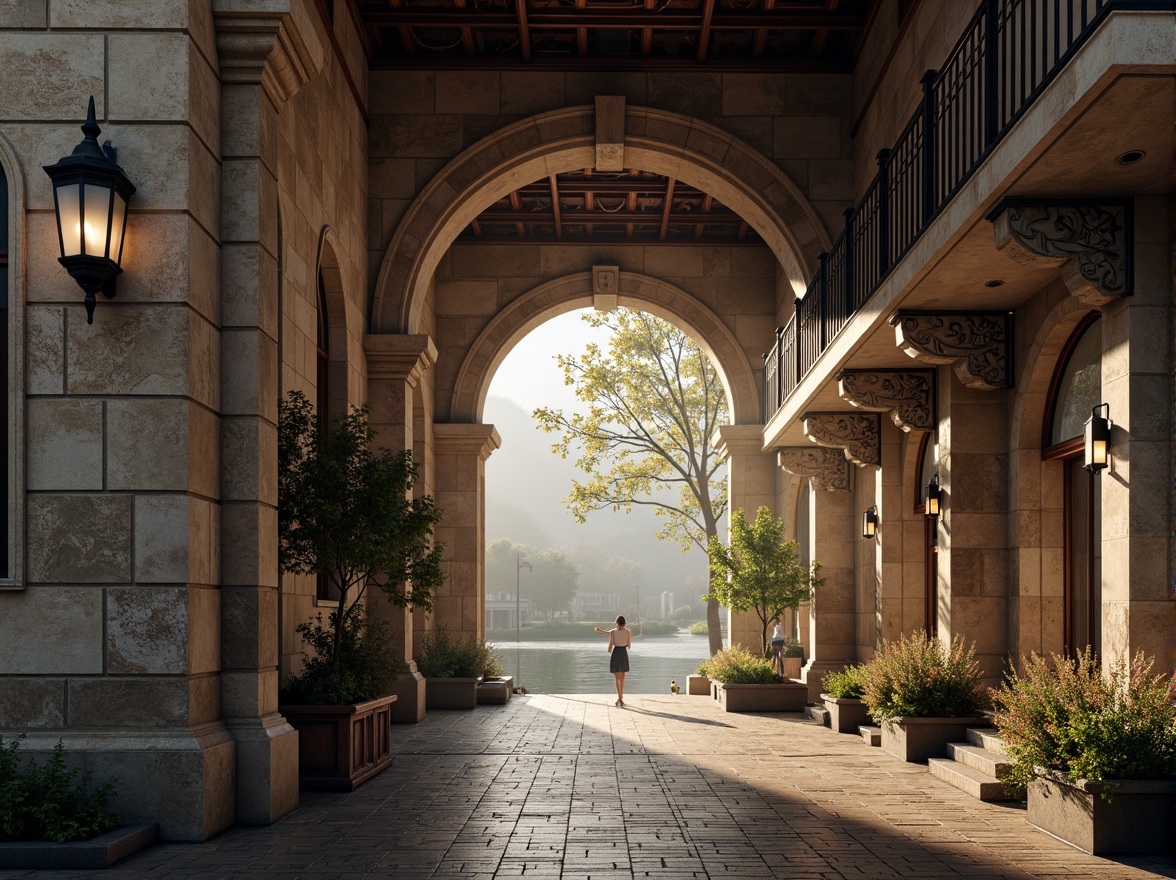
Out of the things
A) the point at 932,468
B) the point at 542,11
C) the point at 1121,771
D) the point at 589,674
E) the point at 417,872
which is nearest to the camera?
the point at 417,872

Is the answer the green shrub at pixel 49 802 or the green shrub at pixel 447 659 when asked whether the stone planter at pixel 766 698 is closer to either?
the green shrub at pixel 447 659

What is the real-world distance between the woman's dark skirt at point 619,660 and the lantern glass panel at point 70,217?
14.0m

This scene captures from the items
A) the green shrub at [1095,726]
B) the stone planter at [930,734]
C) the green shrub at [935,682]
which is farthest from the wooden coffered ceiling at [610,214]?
the green shrub at [1095,726]

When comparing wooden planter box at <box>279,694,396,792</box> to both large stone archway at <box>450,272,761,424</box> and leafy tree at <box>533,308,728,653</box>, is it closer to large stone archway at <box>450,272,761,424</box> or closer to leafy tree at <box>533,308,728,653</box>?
large stone archway at <box>450,272,761,424</box>

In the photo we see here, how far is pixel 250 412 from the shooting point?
27.5 feet

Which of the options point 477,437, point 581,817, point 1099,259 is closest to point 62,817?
point 581,817

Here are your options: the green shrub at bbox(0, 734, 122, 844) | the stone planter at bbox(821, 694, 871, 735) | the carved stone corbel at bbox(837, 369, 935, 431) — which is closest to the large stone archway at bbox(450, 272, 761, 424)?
the stone planter at bbox(821, 694, 871, 735)

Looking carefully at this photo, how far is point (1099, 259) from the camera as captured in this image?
8172 millimetres

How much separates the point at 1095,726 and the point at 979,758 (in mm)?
2877

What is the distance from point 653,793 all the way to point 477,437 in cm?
1368

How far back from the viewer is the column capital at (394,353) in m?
17.0

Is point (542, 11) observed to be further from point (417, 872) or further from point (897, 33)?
point (417, 872)

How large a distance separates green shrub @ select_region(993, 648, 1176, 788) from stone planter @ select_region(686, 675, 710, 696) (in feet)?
48.2

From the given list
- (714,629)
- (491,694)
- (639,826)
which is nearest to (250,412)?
(639,826)
